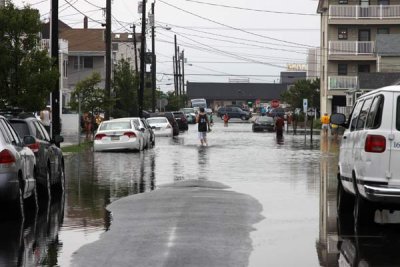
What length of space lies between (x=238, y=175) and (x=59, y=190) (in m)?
5.82

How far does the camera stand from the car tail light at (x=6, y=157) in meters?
13.5

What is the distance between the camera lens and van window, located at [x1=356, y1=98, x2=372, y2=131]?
13375 millimetres

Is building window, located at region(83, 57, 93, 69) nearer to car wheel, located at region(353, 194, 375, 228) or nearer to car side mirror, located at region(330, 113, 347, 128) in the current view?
car side mirror, located at region(330, 113, 347, 128)

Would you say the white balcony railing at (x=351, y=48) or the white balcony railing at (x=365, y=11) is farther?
the white balcony railing at (x=365, y=11)

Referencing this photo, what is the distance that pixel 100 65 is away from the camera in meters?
90.1

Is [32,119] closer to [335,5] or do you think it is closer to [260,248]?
[260,248]

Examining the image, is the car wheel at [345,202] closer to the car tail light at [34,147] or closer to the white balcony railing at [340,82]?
the car tail light at [34,147]

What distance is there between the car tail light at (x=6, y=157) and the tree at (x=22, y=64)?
1212cm

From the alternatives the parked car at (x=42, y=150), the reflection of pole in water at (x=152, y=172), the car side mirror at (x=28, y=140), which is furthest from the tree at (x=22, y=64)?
the car side mirror at (x=28, y=140)

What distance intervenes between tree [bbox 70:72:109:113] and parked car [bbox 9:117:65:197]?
26983mm

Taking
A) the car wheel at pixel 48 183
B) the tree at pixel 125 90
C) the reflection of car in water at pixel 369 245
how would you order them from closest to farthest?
the reflection of car in water at pixel 369 245 < the car wheel at pixel 48 183 < the tree at pixel 125 90

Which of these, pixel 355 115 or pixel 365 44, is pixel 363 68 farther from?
pixel 355 115

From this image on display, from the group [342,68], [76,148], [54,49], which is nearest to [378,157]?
[54,49]

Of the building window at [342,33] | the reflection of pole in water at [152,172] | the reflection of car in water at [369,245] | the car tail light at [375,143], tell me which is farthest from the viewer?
the building window at [342,33]
